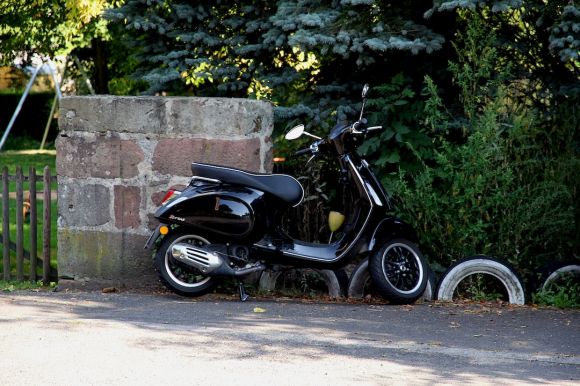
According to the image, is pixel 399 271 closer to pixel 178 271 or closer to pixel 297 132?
pixel 297 132

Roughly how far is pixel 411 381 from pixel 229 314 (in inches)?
75.9

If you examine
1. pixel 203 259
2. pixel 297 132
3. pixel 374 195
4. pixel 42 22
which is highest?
pixel 42 22

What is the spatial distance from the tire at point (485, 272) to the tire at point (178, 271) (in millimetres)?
1659

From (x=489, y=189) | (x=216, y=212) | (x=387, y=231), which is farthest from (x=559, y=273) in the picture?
(x=216, y=212)

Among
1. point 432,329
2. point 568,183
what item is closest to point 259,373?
point 432,329

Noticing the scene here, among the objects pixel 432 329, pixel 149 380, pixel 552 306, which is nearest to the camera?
pixel 149 380

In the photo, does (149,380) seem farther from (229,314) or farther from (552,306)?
(552,306)

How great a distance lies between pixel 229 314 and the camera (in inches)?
261

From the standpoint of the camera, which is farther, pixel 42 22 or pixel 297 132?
pixel 42 22

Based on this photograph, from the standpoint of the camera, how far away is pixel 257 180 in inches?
284

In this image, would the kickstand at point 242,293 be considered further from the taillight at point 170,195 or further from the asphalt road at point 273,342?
the taillight at point 170,195

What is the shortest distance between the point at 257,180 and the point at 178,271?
2.73 feet

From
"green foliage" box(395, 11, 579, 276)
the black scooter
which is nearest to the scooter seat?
the black scooter

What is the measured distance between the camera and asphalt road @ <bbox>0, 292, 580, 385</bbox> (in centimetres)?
502
